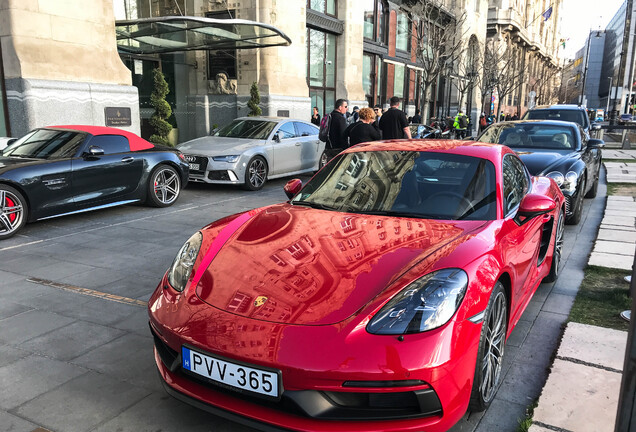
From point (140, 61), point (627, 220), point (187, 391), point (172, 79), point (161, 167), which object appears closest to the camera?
point (187, 391)

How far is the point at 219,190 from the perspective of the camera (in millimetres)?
10930

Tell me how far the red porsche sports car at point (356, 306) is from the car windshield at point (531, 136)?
5458 mm

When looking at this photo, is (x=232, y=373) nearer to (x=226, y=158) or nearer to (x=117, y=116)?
(x=226, y=158)

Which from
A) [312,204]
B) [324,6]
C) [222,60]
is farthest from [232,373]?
[324,6]

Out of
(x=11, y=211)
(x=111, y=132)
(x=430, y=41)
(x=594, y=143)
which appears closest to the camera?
(x=11, y=211)

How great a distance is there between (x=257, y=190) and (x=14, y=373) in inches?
310

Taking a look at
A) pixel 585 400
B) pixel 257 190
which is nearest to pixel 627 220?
pixel 585 400

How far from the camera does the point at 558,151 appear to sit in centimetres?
827

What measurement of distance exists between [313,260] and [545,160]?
241 inches

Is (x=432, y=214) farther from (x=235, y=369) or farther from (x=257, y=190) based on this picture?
(x=257, y=190)

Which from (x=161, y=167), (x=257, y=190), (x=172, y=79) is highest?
(x=172, y=79)

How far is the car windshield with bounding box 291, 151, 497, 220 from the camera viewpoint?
11.3 feet

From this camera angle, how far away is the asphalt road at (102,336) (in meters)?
2.81

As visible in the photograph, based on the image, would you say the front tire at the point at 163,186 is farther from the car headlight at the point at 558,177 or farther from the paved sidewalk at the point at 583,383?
the paved sidewalk at the point at 583,383
